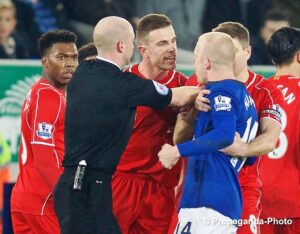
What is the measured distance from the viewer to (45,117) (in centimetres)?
722

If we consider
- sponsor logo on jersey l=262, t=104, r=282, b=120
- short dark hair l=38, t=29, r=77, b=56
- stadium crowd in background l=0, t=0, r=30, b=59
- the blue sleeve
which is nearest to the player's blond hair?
the blue sleeve

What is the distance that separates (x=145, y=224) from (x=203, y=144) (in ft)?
5.09

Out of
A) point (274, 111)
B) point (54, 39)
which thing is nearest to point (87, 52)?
point (54, 39)

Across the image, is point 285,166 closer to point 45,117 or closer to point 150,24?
point 150,24

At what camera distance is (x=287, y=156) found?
7500 millimetres

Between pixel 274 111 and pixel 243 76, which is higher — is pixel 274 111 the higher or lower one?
the lower one

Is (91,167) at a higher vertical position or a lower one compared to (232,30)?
lower

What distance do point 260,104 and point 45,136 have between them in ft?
5.11

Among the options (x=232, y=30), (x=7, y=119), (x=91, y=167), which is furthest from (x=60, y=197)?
(x=7, y=119)

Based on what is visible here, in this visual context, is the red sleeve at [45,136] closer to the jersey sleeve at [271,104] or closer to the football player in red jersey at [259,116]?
the football player in red jersey at [259,116]

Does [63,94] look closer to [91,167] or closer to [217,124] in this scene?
[91,167]

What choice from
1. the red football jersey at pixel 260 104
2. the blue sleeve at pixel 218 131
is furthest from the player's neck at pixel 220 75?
the red football jersey at pixel 260 104

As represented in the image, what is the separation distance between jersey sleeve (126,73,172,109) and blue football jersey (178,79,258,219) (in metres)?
0.31

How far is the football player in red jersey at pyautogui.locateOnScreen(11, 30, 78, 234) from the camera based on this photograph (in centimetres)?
722
